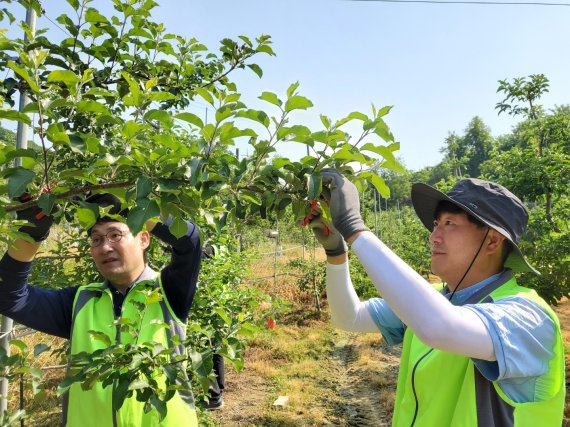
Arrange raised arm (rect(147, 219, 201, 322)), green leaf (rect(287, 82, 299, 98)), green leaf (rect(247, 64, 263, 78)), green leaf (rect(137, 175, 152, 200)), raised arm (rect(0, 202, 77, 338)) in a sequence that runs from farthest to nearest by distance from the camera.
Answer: green leaf (rect(247, 64, 263, 78)) → raised arm (rect(147, 219, 201, 322)) → raised arm (rect(0, 202, 77, 338)) → green leaf (rect(287, 82, 299, 98)) → green leaf (rect(137, 175, 152, 200))

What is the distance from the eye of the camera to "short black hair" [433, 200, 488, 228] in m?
1.29

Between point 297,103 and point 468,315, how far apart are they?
65cm

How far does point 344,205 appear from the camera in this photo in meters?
1.20

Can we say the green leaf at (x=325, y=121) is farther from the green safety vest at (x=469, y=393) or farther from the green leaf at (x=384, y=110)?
the green safety vest at (x=469, y=393)

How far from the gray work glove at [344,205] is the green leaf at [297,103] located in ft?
0.87

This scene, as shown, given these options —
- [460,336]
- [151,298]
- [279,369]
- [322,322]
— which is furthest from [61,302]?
[322,322]

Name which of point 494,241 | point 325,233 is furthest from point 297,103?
point 494,241

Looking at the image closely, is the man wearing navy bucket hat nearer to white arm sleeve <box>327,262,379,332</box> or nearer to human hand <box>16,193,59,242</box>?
white arm sleeve <box>327,262,379,332</box>

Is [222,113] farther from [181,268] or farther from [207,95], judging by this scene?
[181,268]

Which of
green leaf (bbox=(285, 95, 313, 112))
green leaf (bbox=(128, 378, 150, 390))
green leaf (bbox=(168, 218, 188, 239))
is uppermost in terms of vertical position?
green leaf (bbox=(285, 95, 313, 112))

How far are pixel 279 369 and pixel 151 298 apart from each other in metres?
5.26

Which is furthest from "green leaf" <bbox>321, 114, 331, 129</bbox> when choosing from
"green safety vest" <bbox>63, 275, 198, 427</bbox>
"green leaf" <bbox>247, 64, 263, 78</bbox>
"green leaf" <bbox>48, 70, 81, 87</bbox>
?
"green leaf" <bbox>247, 64, 263, 78</bbox>

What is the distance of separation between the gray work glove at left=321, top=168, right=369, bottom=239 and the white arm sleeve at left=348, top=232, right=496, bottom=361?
152 mm

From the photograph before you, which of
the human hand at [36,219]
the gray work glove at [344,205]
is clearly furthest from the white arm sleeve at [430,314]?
the human hand at [36,219]
